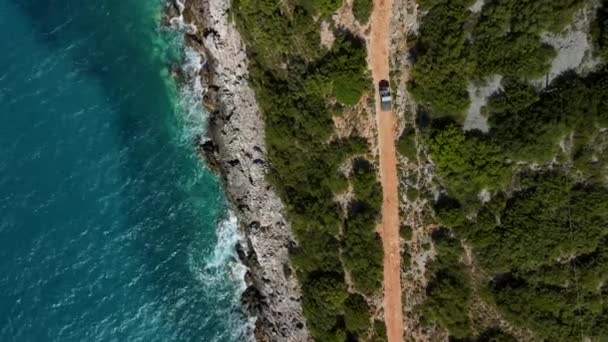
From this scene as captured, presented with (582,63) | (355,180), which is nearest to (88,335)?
(355,180)

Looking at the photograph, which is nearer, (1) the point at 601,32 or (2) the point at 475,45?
(1) the point at 601,32

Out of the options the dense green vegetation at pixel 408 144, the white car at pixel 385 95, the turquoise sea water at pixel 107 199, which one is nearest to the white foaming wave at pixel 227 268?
the turquoise sea water at pixel 107 199

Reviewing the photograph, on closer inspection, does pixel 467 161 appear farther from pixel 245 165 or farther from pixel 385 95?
pixel 245 165

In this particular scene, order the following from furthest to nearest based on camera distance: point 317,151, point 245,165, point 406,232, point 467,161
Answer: point 245,165
point 317,151
point 406,232
point 467,161

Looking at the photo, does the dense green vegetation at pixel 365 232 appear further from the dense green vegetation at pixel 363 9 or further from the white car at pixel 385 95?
the dense green vegetation at pixel 363 9

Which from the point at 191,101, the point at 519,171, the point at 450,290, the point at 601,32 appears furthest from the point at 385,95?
the point at 191,101

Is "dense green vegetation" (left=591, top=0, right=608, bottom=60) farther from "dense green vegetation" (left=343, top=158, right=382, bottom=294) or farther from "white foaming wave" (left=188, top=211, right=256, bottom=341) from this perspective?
"white foaming wave" (left=188, top=211, right=256, bottom=341)
